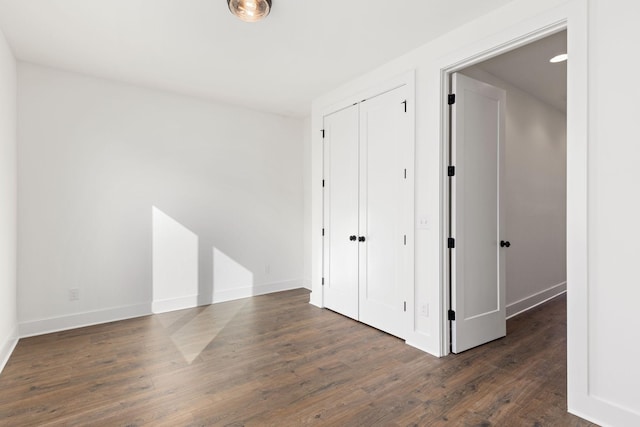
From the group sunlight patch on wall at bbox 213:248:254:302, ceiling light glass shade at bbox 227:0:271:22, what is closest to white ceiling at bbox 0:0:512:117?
ceiling light glass shade at bbox 227:0:271:22

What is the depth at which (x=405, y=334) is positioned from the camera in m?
3.11

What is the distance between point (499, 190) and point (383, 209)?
3.69 ft

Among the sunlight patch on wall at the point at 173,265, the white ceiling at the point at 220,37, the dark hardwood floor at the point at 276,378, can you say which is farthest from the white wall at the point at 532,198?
the sunlight patch on wall at the point at 173,265

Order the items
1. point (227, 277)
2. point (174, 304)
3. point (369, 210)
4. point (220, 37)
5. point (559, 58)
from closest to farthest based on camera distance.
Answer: point (220, 37), point (559, 58), point (369, 210), point (174, 304), point (227, 277)

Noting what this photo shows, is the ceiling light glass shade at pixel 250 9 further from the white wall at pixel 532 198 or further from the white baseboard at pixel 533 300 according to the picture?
the white baseboard at pixel 533 300

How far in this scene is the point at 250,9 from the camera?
2.36m

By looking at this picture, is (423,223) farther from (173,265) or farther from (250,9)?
(173,265)

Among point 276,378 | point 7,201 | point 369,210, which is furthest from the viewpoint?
point 369,210

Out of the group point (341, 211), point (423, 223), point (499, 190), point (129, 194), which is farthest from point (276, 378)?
point (129, 194)

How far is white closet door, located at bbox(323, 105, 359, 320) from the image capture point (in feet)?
12.3

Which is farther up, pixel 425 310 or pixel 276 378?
pixel 425 310
